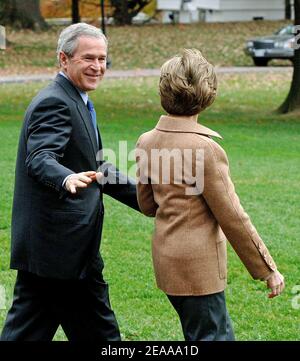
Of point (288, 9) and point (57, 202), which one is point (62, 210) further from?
point (288, 9)

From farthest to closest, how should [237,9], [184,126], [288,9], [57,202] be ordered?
[237,9]
[288,9]
[57,202]
[184,126]

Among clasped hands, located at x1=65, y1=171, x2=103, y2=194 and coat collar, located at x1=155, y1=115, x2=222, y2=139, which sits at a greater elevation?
coat collar, located at x1=155, y1=115, x2=222, y2=139

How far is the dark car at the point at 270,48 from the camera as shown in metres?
31.7

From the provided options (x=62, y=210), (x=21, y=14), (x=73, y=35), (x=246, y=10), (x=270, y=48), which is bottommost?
(x=246, y=10)

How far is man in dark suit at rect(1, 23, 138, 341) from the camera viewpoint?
4.46 metres

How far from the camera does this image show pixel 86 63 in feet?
15.1

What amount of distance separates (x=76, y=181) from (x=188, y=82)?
0.62 meters

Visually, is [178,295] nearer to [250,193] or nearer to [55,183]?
[55,183]

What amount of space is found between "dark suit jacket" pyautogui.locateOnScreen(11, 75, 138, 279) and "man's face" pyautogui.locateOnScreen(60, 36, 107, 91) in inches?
2.3

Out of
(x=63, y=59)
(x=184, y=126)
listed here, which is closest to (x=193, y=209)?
(x=184, y=126)

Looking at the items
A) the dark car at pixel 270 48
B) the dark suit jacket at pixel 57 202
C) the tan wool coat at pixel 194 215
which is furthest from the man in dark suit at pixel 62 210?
the dark car at pixel 270 48

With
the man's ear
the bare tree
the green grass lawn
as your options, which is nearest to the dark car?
the green grass lawn

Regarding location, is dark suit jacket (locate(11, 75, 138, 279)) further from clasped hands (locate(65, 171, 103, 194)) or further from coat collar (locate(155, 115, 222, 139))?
coat collar (locate(155, 115, 222, 139))

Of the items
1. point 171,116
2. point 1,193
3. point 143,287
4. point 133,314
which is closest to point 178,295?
point 171,116
